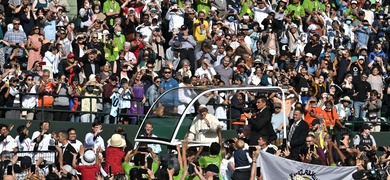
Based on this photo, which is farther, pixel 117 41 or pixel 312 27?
pixel 312 27

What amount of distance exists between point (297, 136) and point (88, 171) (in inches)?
149

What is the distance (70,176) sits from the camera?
899 inches

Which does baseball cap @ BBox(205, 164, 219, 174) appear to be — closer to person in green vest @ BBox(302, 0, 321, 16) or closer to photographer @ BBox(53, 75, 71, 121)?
photographer @ BBox(53, 75, 71, 121)

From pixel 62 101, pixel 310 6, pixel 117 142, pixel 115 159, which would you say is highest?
pixel 310 6

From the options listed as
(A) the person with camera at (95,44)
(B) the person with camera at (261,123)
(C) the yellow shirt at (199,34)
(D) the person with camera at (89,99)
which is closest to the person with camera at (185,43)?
(C) the yellow shirt at (199,34)

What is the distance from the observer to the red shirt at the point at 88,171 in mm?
23184

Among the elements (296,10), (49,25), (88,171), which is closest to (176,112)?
(88,171)

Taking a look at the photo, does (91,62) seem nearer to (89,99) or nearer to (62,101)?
(89,99)

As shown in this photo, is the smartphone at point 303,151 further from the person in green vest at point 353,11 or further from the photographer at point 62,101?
the person in green vest at point 353,11

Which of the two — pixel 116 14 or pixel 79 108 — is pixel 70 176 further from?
pixel 116 14

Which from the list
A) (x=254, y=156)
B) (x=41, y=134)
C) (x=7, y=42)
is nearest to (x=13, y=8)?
(x=7, y=42)

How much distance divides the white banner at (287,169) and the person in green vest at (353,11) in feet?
50.5

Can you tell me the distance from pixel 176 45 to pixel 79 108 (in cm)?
390

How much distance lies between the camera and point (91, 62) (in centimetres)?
2938
